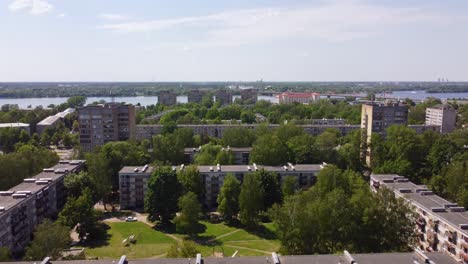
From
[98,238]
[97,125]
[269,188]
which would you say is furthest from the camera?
Result: [97,125]

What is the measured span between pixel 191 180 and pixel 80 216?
472 inches

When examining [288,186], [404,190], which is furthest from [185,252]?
[404,190]

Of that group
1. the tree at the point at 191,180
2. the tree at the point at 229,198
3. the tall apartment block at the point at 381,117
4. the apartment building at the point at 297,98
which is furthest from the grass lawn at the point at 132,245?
the apartment building at the point at 297,98

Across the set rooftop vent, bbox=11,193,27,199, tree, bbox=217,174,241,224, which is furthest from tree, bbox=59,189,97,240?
tree, bbox=217,174,241,224

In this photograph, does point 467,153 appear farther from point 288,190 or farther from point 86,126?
point 86,126

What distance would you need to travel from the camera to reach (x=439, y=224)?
3108 centimetres

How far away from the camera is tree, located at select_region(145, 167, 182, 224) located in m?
39.3

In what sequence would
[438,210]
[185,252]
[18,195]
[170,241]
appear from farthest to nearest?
[170,241], [18,195], [438,210], [185,252]

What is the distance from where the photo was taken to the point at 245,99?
598 feet

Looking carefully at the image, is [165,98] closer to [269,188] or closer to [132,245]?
[269,188]

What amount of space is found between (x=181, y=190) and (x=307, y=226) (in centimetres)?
1622

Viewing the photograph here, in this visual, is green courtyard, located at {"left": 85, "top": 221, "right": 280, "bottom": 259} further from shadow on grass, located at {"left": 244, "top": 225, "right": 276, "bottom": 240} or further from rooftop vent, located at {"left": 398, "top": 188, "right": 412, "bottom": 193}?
rooftop vent, located at {"left": 398, "top": 188, "right": 412, "bottom": 193}

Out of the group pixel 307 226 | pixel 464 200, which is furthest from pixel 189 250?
pixel 464 200

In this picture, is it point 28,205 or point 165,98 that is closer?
point 28,205
